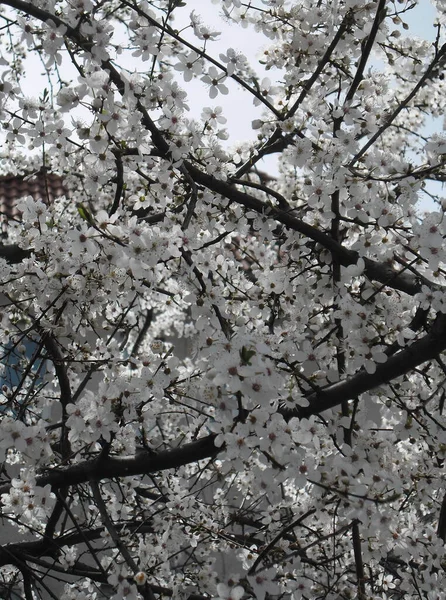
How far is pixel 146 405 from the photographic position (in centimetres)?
254

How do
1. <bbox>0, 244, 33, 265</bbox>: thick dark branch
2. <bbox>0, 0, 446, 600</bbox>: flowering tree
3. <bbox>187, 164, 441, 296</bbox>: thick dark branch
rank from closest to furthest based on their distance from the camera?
<bbox>0, 0, 446, 600</bbox>: flowering tree
<bbox>187, 164, 441, 296</bbox>: thick dark branch
<bbox>0, 244, 33, 265</bbox>: thick dark branch

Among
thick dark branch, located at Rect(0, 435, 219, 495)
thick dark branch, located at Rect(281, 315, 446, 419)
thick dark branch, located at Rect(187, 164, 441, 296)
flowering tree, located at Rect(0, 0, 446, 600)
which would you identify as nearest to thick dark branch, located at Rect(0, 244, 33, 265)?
flowering tree, located at Rect(0, 0, 446, 600)

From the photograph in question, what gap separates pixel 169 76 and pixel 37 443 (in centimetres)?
171

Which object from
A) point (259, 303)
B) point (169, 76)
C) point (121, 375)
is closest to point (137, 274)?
point (121, 375)

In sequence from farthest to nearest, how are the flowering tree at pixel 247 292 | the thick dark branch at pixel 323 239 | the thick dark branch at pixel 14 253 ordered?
the thick dark branch at pixel 14 253 < the thick dark branch at pixel 323 239 < the flowering tree at pixel 247 292

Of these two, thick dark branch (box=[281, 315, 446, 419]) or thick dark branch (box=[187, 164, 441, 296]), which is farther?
thick dark branch (box=[187, 164, 441, 296])

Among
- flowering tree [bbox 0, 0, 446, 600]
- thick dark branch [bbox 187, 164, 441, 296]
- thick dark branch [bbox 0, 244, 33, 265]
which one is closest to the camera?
flowering tree [bbox 0, 0, 446, 600]

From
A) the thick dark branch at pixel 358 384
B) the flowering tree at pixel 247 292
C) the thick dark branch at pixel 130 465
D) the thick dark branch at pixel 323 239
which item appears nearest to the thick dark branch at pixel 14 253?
the flowering tree at pixel 247 292

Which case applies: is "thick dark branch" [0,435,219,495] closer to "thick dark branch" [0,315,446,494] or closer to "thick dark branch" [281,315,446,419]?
"thick dark branch" [0,315,446,494]

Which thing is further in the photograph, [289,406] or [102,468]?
[102,468]

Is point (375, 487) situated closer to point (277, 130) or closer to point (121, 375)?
point (121, 375)

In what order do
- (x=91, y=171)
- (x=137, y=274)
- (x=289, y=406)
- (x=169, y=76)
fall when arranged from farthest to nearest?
1. (x=169, y=76)
2. (x=91, y=171)
3. (x=289, y=406)
4. (x=137, y=274)

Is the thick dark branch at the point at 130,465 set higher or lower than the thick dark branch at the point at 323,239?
lower

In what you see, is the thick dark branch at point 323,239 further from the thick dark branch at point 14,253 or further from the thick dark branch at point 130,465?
the thick dark branch at point 130,465
